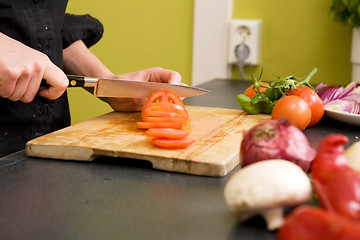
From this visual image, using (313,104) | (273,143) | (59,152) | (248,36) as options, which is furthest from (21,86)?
(248,36)

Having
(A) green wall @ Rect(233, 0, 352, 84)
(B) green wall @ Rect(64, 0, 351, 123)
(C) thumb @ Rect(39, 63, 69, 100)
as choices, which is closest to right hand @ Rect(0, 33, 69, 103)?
(C) thumb @ Rect(39, 63, 69, 100)

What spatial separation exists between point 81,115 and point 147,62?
0.44m

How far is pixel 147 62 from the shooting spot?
2.26 metres

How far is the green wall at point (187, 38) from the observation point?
1.93 metres

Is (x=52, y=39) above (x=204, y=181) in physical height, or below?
above

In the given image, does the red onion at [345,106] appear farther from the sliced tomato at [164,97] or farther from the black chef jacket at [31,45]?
the black chef jacket at [31,45]

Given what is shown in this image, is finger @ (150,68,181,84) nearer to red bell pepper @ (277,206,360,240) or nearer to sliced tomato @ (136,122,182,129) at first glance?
sliced tomato @ (136,122,182,129)

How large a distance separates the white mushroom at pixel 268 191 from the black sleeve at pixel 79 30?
103 cm

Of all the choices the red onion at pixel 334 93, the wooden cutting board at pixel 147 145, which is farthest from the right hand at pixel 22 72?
the red onion at pixel 334 93

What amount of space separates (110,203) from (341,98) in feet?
2.57

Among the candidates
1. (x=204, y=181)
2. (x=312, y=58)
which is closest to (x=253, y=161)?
(x=204, y=181)

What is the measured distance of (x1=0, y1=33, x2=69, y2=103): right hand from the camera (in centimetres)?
89

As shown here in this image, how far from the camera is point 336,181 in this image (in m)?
0.50

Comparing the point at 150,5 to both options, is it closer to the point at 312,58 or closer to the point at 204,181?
the point at 312,58
